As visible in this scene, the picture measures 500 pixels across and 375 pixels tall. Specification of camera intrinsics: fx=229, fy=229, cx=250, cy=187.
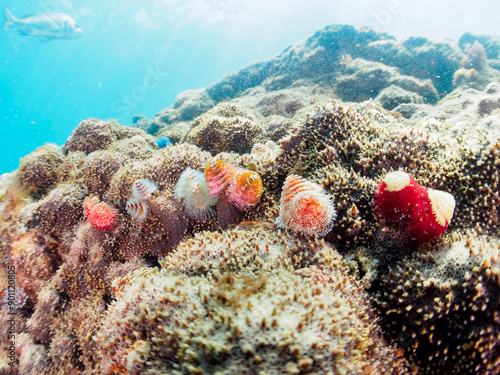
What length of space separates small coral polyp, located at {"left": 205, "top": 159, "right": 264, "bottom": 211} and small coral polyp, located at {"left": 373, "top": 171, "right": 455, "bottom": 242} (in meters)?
1.49

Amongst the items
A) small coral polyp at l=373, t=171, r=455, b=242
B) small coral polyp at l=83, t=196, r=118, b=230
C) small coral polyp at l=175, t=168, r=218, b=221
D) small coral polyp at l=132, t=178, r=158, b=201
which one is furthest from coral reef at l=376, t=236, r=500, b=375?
small coral polyp at l=83, t=196, r=118, b=230

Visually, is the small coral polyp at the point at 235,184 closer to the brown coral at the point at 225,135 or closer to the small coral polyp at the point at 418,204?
the small coral polyp at the point at 418,204

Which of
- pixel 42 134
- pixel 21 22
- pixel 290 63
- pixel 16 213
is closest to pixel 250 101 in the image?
pixel 290 63

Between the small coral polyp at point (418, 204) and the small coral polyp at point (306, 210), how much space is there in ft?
2.05

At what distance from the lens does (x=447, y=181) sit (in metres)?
2.72

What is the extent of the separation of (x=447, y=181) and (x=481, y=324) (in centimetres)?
157

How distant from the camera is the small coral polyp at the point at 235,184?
3.02 metres

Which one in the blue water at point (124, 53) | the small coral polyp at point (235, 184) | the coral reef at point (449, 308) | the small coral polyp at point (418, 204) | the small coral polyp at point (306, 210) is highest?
the blue water at point (124, 53)

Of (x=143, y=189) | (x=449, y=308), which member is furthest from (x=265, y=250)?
(x=143, y=189)

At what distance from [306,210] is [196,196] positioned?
63.1 inches

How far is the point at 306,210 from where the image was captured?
2.45 m

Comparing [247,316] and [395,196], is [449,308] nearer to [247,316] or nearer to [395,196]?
[395,196]

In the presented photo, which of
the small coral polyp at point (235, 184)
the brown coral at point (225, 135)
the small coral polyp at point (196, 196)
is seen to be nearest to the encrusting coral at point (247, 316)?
the small coral polyp at point (235, 184)

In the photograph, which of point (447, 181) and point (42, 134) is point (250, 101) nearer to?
point (447, 181)
